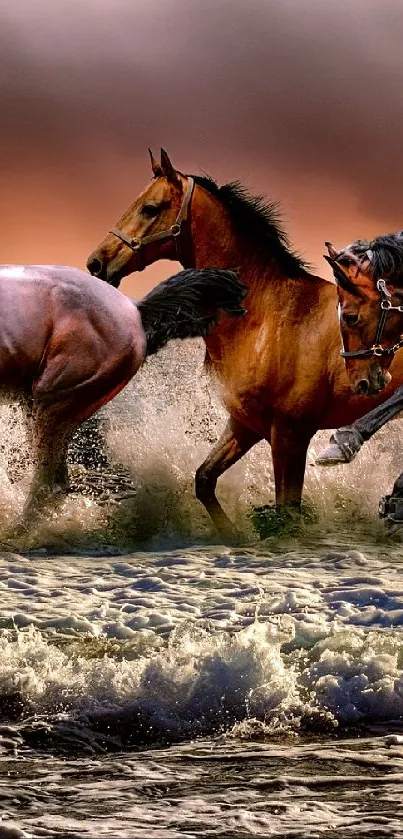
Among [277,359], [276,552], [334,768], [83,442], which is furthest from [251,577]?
[334,768]

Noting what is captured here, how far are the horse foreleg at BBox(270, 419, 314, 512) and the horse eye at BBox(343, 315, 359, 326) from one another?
2.47 feet

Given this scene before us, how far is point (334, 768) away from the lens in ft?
9.62

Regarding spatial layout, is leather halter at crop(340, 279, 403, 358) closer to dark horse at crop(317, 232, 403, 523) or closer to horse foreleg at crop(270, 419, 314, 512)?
dark horse at crop(317, 232, 403, 523)

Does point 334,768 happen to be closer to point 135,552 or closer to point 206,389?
point 135,552

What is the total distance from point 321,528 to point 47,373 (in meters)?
1.63

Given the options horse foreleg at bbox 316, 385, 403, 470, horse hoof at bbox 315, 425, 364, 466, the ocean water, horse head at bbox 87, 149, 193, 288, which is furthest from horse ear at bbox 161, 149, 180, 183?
horse hoof at bbox 315, 425, 364, 466

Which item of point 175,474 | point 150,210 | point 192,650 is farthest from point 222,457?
point 192,650

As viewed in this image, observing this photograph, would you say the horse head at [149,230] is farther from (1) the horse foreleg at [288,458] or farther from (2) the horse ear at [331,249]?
(1) the horse foreleg at [288,458]

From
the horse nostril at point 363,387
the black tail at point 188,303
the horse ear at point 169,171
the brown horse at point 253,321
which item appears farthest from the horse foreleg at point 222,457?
the horse ear at point 169,171

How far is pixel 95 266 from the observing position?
597 centimetres

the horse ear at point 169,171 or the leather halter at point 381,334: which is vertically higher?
the horse ear at point 169,171

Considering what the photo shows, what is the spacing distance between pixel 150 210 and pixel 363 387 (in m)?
1.56

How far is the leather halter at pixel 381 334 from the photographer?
16.5 feet

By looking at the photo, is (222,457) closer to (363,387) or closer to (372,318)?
(363,387)
